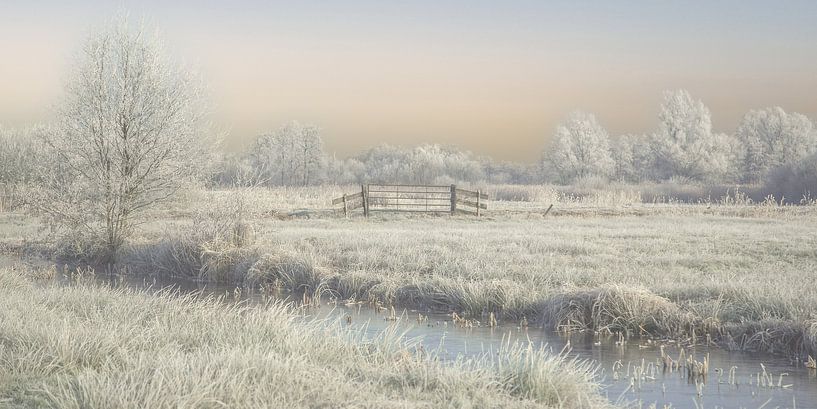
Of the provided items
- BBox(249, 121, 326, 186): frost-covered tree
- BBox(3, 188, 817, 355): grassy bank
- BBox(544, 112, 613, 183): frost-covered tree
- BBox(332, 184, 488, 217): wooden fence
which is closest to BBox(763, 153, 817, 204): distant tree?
BBox(544, 112, 613, 183): frost-covered tree

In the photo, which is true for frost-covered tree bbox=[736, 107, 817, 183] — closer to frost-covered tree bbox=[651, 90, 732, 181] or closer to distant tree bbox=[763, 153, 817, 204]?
frost-covered tree bbox=[651, 90, 732, 181]

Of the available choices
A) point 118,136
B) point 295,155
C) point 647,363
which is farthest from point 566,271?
point 295,155

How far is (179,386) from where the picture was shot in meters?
5.69

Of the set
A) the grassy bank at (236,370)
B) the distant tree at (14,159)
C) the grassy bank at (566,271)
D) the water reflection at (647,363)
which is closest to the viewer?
A: the grassy bank at (236,370)

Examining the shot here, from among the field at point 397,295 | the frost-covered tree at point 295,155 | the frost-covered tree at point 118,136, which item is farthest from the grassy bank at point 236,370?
the frost-covered tree at point 295,155

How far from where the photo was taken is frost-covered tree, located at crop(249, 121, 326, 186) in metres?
93.2

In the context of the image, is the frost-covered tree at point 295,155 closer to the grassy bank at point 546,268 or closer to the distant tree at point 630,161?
the distant tree at point 630,161

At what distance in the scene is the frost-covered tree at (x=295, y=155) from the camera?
93250 millimetres

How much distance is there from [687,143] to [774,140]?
9.31 m

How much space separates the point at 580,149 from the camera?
77.6m

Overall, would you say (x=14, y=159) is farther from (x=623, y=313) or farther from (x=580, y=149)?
(x=580, y=149)

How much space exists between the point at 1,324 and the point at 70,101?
1409 cm

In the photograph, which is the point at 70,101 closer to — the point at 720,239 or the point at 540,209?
the point at 720,239

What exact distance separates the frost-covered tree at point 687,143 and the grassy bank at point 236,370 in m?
68.9
